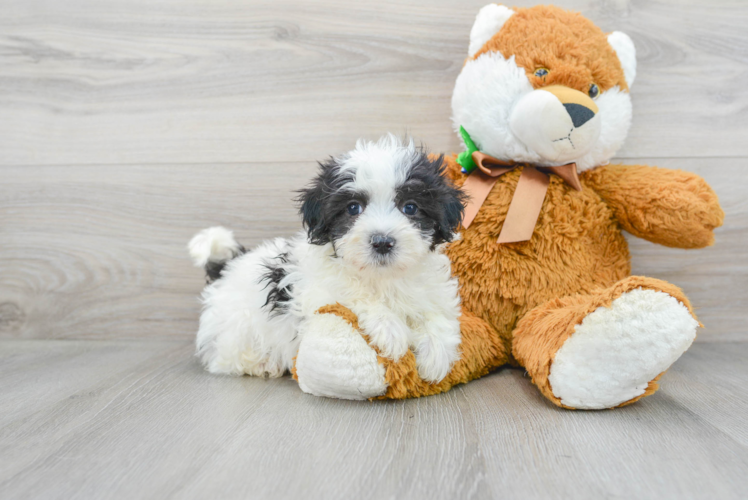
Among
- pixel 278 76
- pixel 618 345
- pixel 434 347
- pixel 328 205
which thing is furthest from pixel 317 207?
pixel 278 76

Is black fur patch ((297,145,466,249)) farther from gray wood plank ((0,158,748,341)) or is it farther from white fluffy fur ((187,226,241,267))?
gray wood plank ((0,158,748,341))

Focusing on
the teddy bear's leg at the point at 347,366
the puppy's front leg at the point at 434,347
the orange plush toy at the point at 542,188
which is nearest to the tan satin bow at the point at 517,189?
the orange plush toy at the point at 542,188

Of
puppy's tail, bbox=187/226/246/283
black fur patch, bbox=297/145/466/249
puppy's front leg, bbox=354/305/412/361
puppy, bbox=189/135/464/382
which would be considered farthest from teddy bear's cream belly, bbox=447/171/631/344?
puppy's tail, bbox=187/226/246/283

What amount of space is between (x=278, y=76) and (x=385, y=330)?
102 centimetres

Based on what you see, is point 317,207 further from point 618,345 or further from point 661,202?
point 661,202

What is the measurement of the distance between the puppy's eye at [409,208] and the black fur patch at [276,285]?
334mm

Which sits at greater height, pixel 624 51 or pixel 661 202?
pixel 624 51

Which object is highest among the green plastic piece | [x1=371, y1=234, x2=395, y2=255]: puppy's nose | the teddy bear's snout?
the teddy bear's snout

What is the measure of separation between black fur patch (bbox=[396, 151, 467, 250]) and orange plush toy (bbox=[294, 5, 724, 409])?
22 centimetres

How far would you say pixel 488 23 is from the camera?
4.58ft

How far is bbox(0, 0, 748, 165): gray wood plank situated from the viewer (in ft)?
5.35

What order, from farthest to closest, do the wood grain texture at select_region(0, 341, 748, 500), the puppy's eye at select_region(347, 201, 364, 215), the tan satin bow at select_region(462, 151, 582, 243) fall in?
1. the tan satin bow at select_region(462, 151, 582, 243)
2. the puppy's eye at select_region(347, 201, 364, 215)
3. the wood grain texture at select_region(0, 341, 748, 500)

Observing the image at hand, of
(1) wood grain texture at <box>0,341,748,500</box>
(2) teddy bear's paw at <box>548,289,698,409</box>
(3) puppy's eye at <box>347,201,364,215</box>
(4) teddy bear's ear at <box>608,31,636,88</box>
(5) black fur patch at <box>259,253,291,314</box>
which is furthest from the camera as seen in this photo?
(4) teddy bear's ear at <box>608,31,636,88</box>

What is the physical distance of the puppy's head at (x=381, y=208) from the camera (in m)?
1.03
